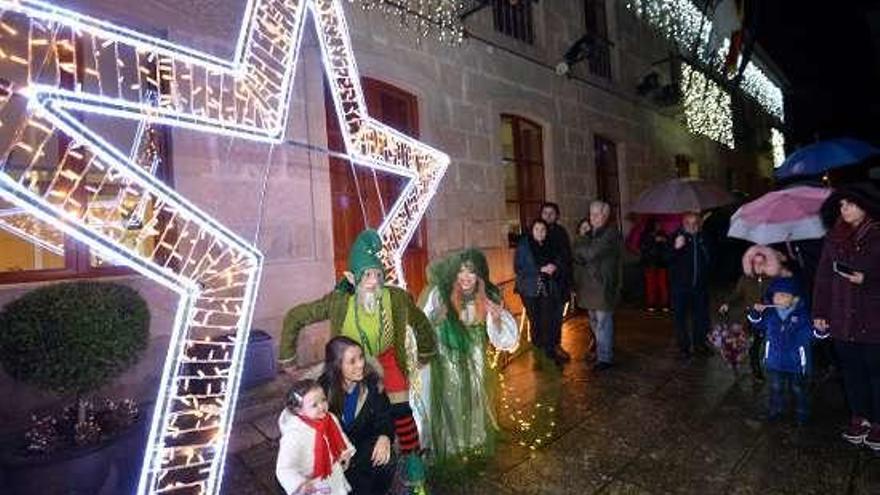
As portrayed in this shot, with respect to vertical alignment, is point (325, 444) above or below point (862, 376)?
above

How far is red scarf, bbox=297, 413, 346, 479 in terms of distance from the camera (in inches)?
103

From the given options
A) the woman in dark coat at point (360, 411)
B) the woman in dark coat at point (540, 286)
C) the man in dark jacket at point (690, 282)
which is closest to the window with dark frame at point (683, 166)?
the man in dark jacket at point (690, 282)

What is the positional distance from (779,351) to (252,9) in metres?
4.32

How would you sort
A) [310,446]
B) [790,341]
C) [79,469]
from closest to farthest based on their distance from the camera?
[310,446] < [79,469] < [790,341]

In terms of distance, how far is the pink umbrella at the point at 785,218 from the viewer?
5.28 m

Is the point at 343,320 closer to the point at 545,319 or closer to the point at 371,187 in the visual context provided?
the point at 545,319

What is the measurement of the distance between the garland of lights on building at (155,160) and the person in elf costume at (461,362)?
37 centimetres

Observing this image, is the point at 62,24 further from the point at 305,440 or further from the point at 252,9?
the point at 305,440

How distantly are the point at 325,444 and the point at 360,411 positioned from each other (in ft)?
1.12

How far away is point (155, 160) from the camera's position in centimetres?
315

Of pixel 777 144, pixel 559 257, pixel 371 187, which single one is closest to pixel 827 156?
pixel 559 257

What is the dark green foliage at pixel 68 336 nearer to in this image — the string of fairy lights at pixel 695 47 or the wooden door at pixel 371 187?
the wooden door at pixel 371 187

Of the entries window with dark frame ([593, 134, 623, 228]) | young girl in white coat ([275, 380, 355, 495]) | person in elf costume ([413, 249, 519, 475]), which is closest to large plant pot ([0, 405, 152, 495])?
young girl in white coat ([275, 380, 355, 495])

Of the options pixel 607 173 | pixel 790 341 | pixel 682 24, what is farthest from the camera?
pixel 682 24
